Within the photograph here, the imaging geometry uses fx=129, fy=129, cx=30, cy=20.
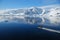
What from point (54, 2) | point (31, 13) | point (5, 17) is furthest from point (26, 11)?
point (54, 2)

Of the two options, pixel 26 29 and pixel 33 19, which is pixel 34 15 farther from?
pixel 26 29

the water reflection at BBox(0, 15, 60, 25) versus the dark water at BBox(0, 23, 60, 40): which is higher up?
the water reflection at BBox(0, 15, 60, 25)

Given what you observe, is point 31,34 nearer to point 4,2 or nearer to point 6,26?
point 6,26

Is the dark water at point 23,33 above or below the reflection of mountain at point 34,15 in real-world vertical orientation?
below

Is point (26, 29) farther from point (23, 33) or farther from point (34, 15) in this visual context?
point (34, 15)

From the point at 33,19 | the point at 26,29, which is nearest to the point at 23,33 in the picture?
the point at 26,29

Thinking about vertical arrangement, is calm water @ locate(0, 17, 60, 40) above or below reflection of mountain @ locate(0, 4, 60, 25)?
below

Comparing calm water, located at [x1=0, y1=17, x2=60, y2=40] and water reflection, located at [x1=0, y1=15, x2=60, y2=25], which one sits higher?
water reflection, located at [x1=0, y1=15, x2=60, y2=25]

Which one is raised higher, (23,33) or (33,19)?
(33,19)
